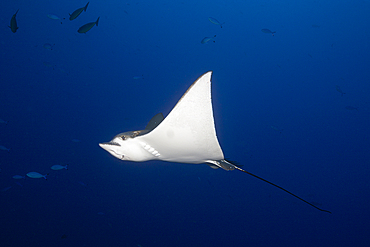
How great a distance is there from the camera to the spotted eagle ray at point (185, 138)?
4.90 feet

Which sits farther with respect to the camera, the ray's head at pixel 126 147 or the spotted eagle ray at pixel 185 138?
the ray's head at pixel 126 147

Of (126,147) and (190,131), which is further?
(126,147)

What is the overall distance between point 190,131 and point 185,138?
0.10m

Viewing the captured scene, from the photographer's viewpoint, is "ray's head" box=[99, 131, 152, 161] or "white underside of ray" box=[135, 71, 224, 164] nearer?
"white underside of ray" box=[135, 71, 224, 164]

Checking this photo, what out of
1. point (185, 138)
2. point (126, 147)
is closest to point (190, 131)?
point (185, 138)

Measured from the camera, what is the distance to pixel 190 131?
1.67m

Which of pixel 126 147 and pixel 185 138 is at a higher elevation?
pixel 185 138

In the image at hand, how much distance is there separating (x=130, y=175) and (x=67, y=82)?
5.45m

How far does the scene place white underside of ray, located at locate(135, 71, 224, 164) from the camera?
4.83ft

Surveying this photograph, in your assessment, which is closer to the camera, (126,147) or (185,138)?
(185,138)

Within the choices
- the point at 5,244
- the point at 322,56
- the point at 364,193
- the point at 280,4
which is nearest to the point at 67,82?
the point at 5,244

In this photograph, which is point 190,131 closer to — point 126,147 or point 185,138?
point 185,138

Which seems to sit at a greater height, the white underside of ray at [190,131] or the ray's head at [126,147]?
the white underside of ray at [190,131]

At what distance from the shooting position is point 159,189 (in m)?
11.4
